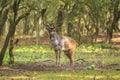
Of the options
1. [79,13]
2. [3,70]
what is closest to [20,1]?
[3,70]

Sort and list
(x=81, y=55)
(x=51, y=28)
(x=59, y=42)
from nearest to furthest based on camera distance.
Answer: (x=51, y=28) → (x=59, y=42) → (x=81, y=55)

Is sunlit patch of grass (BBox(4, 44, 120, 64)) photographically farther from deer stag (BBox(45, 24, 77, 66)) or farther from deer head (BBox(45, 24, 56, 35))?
deer head (BBox(45, 24, 56, 35))

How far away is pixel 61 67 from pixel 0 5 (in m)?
4.15

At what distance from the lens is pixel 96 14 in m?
45.5

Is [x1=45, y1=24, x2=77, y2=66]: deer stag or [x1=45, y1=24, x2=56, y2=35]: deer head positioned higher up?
[x1=45, y1=24, x2=56, y2=35]: deer head

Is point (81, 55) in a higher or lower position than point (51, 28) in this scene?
lower

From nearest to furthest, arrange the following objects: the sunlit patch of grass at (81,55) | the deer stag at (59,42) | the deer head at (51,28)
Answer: the deer head at (51,28), the deer stag at (59,42), the sunlit patch of grass at (81,55)

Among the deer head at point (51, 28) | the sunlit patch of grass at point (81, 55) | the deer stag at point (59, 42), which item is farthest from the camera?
the sunlit patch of grass at point (81, 55)

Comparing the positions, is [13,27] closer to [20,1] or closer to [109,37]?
[20,1]

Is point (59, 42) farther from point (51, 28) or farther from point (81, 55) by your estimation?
point (81, 55)

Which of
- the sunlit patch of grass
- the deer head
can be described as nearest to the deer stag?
the deer head

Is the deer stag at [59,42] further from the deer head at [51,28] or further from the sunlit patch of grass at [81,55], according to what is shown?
the sunlit patch of grass at [81,55]

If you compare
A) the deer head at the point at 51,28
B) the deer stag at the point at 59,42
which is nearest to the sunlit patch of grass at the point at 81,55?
the deer stag at the point at 59,42

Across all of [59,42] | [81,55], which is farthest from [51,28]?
[81,55]
